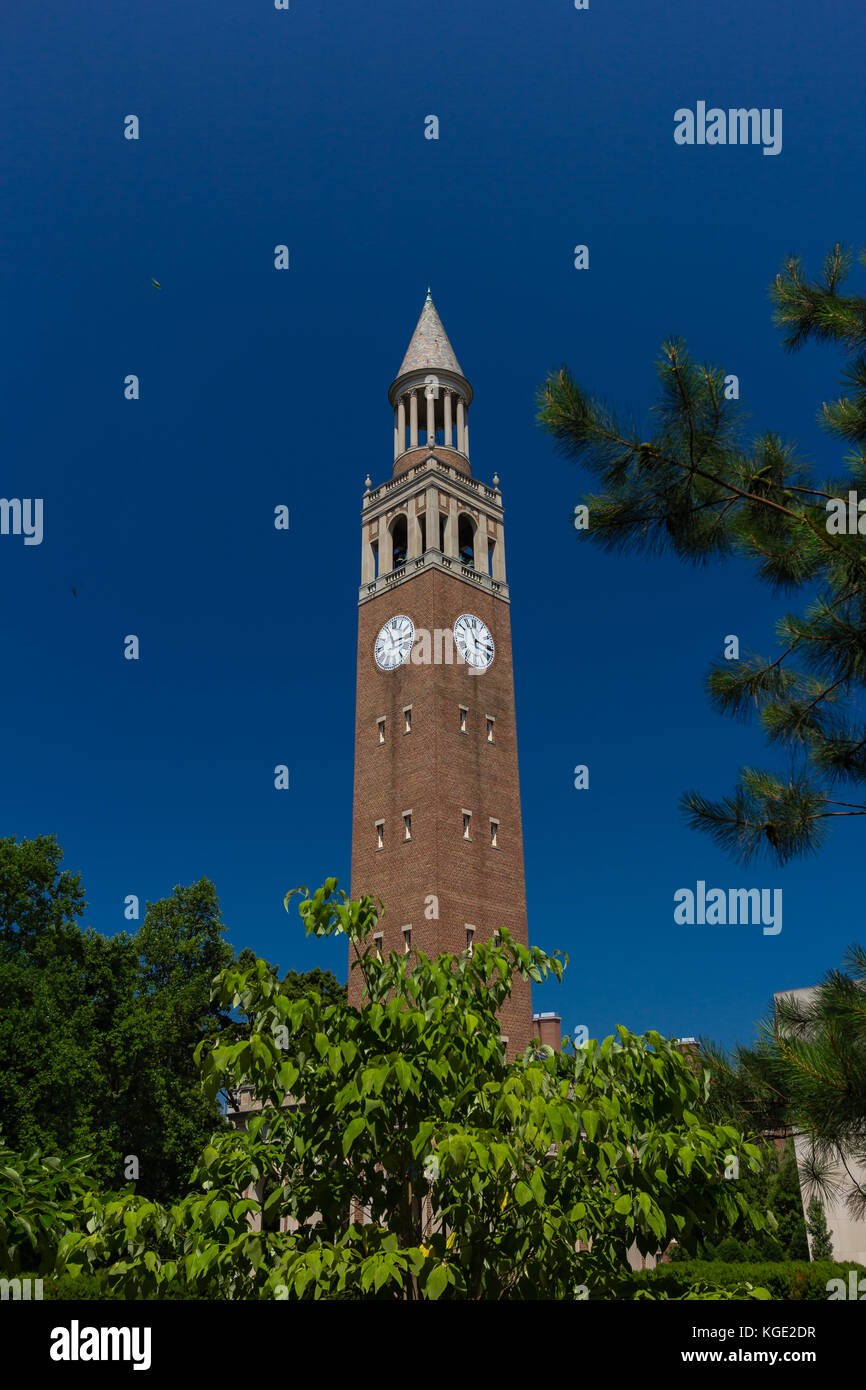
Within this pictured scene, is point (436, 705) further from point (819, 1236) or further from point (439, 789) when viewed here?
point (819, 1236)

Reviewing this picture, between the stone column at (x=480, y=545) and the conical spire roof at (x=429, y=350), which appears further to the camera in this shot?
the conical spire roof at (x=429, y=350)

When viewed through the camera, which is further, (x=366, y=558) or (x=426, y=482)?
(x=366, y=558)

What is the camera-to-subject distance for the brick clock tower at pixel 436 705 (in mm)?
45312

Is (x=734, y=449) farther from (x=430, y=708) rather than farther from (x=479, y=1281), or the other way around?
(x=430, y=708)

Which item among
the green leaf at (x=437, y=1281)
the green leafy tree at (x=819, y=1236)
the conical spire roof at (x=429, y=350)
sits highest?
the conical spire roof at (x=429, y=350)

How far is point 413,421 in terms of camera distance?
58062mm

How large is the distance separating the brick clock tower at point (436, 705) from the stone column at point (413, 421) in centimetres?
9

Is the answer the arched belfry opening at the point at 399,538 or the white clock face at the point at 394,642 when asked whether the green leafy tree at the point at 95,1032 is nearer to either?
the white clock face at the point at 394,642

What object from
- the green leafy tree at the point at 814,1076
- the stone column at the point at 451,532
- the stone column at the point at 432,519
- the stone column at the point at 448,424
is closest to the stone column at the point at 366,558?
the stone column at the point at 432,519

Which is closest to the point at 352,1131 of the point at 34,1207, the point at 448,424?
the point at 34,1207

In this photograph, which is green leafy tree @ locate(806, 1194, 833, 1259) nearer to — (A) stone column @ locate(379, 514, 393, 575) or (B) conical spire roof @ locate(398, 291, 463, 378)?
(A) stone column @ locate(379, 514, 393, 575)

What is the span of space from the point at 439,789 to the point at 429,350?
27.7 metres
